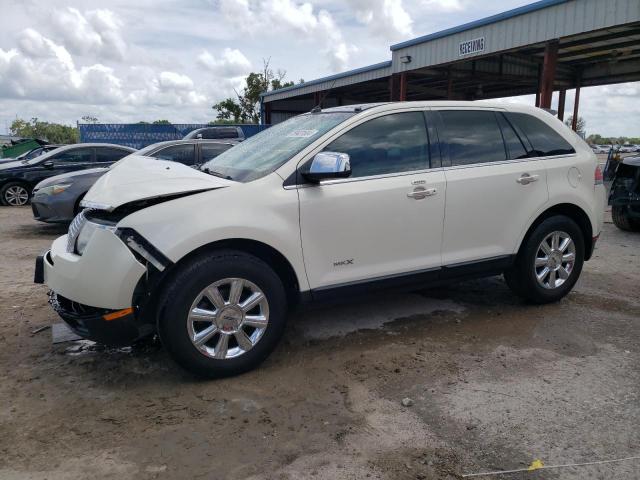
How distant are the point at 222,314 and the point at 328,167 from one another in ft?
3.84

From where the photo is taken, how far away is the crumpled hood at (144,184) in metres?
3.18

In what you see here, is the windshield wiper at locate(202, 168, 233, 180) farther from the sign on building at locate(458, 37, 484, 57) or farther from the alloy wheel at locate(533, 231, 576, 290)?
the sign on building at locate(458, 37, 484, 57)

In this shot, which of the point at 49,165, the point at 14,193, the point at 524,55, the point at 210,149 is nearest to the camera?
the point at 210,149

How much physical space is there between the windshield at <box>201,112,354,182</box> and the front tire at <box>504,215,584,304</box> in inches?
80.2

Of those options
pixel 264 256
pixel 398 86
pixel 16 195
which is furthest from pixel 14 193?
pixel 398 86

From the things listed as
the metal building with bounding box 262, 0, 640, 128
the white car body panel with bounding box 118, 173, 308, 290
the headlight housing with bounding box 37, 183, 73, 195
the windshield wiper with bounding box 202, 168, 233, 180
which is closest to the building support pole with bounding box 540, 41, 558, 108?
the metal building with bounding box 262, 0, 640, 128

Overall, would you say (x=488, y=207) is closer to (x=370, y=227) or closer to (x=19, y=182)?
(x=370, y=227)

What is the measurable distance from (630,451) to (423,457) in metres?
1.05

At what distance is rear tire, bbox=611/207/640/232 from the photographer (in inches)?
329

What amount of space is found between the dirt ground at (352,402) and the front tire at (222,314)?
0.18 m

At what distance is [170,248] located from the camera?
3.05m

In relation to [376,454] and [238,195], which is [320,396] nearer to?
[376,454]

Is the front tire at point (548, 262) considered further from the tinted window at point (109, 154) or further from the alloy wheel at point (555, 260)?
the tinted window at point (109, 154)

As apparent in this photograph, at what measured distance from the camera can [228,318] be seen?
10.6 ft
